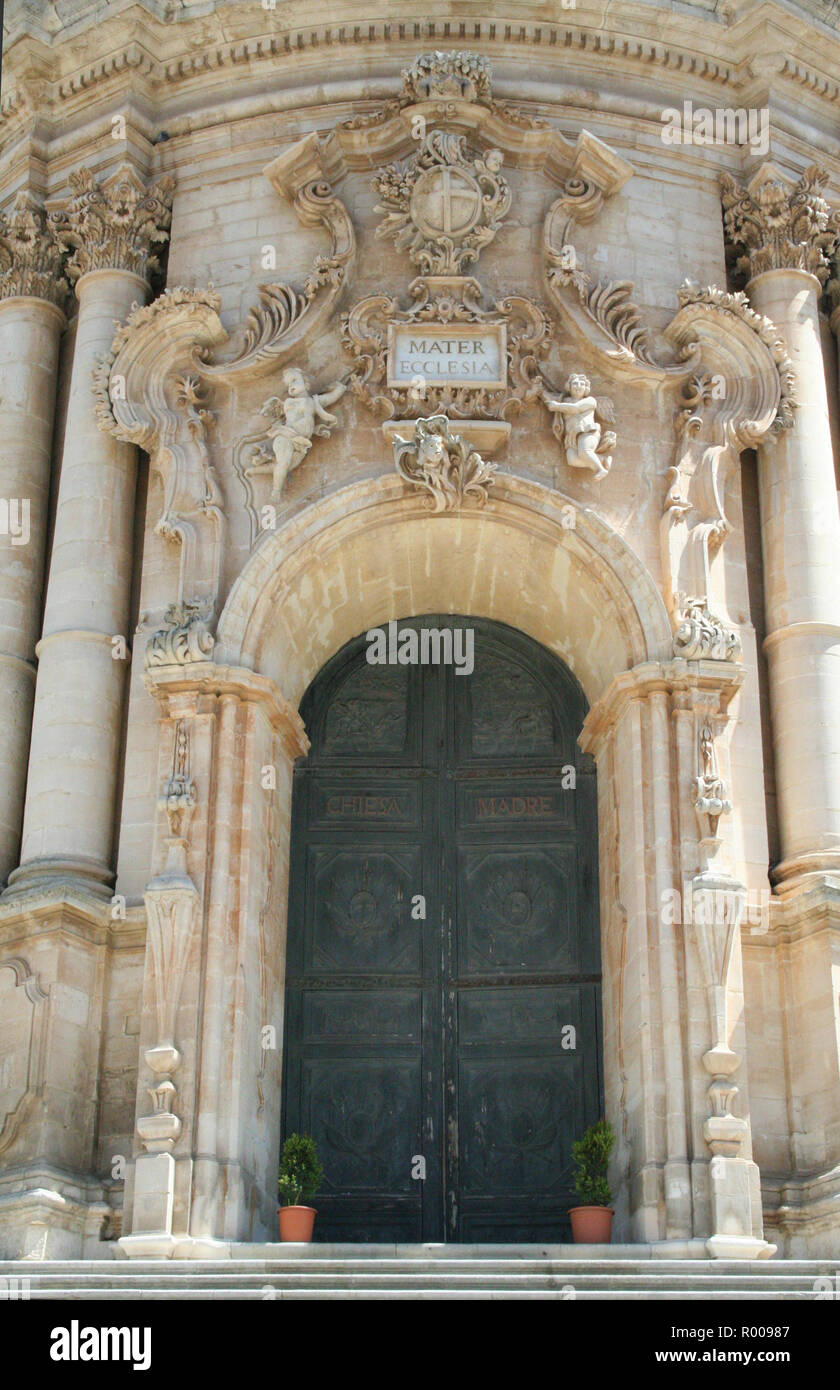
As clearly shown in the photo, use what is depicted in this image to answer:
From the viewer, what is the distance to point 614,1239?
17.1 m

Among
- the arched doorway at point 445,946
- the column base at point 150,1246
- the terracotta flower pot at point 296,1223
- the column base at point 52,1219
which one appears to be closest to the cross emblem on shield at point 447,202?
the arched doorway at point 445,946

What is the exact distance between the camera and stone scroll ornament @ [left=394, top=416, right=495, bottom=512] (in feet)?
61.6

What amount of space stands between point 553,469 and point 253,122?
4.97 meters

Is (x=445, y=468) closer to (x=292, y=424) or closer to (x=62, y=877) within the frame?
(x=292, y=424)

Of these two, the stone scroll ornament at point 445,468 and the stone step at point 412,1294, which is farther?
the stone scroll ornament at point 445,468

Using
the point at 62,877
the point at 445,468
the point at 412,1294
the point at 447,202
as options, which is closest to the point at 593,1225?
the point at 412,1294

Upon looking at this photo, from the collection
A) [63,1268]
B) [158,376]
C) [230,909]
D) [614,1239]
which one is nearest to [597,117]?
[158,376]

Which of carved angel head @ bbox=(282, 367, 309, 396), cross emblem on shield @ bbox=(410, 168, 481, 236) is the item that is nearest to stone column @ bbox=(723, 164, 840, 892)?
cross emblem on shield @ bbox=(410, 168, 481, 236)

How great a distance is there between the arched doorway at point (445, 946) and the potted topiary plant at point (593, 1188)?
3.90 ft

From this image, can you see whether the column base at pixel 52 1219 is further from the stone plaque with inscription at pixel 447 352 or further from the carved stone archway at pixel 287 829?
the stone plaque with inscription at pixel 447 352

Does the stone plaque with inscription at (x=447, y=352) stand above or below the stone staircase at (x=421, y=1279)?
above

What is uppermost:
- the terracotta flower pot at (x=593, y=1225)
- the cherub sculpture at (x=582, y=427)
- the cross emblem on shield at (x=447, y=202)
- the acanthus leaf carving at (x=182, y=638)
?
the cross emblem on shield at (x=447, y=202)

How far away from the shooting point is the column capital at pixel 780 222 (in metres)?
20.1

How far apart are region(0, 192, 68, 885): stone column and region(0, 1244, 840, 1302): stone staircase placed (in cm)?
497
